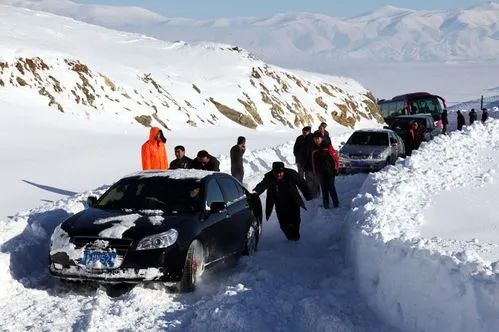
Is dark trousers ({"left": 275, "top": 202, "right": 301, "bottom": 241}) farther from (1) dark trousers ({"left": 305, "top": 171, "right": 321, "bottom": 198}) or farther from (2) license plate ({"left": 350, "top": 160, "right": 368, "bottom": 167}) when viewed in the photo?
(2) license plate ({"left": 350, "top": 160, "right": 368, "bottom": 167})

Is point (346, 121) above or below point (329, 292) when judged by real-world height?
below

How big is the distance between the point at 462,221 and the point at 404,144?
43.5 ft

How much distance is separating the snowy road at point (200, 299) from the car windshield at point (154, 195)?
1008 mm

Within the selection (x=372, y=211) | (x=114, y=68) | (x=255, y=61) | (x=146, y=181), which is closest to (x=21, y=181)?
(x=146, y=181)

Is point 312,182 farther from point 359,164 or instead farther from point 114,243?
point 114,243

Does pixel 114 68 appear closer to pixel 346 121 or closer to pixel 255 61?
pixel 255 61

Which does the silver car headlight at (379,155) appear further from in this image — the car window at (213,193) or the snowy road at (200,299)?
the car window at (213,193)

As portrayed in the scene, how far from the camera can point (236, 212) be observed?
31.1 ft

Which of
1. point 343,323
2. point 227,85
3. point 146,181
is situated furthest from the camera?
point 227,85

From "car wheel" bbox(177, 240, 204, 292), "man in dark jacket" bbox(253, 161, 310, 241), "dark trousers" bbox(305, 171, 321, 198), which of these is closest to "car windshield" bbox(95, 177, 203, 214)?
"car wheel" bbox(177, 240, 204, 292)

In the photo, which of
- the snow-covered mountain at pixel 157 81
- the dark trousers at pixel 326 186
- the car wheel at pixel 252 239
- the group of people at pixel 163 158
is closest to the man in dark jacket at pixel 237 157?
the dark trousers at pixel 326 186

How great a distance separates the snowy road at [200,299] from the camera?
6500mm

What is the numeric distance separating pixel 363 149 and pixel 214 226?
40.4 feet

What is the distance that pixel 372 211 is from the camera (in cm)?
945
